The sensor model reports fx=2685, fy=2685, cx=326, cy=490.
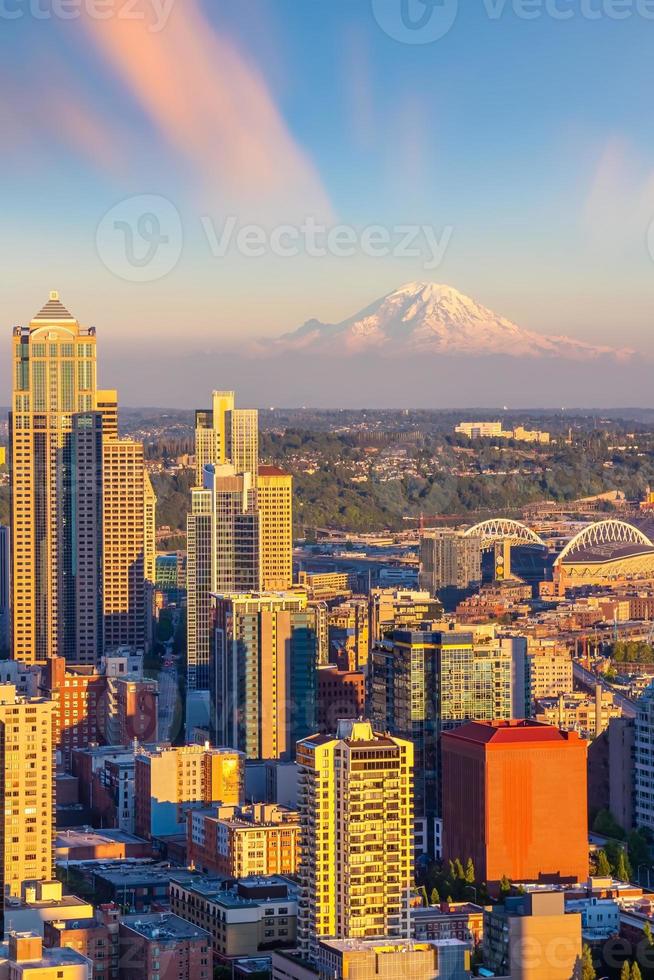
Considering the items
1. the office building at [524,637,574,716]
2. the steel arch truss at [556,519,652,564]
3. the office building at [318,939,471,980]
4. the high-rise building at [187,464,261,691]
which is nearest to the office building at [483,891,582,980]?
the office building at [318,939,471,980]

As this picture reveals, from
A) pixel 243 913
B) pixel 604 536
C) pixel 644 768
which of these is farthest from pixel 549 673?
pixel 604 536

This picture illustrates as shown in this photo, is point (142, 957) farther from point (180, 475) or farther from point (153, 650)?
point (180, 475)

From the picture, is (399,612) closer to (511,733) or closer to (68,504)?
(68,504)

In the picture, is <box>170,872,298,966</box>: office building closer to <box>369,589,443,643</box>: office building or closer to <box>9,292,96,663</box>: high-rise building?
<box>369,589,443,643</box>: office building

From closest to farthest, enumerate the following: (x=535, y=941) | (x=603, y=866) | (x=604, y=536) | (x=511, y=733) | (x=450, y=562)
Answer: (x=535, y=941) → (x=603, y=866) → (x=511, y=733) → (x=450, y=562) → (x=604, y=536)

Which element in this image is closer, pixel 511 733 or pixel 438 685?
pixel 511 733

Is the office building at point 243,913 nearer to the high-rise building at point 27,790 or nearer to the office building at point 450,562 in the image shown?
the high-rise building at point 27,790

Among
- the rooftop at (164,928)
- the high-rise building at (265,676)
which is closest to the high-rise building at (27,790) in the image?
the rooftop at (164,928)
